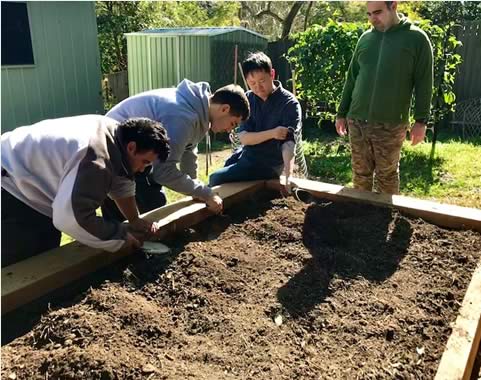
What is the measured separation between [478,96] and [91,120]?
10347 mm

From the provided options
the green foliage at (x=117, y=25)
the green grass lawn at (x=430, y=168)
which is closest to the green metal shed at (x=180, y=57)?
the green foliage at (x=117, y=25)

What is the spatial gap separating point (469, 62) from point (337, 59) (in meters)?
4.52

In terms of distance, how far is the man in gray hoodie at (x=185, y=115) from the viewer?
257 centimetres

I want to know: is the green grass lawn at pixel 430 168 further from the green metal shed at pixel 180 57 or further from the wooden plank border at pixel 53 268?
the wooden plank border at pixel 53 268

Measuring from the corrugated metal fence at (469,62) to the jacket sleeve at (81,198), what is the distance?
34.0ft

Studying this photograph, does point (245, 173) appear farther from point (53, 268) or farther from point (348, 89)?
point (53, 268)

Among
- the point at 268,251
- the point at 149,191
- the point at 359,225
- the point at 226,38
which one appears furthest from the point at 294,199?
the point at 226,38

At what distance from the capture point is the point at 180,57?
969cm

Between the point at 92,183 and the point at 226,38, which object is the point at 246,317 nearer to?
the point at 92,183

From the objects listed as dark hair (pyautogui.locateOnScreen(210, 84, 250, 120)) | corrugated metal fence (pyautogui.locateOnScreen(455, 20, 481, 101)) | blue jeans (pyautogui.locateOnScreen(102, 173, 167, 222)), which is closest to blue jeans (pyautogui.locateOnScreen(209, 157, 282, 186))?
blue jeans (pyautogui.locateOnScreen(102, 173, 167, 222))

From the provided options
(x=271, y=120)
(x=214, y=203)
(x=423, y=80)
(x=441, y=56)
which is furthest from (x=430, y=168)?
(x=214, y=203)

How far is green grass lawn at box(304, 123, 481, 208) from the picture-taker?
5477 millimetres

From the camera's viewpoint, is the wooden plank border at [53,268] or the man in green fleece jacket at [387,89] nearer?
the wooden plank border at [53,268]

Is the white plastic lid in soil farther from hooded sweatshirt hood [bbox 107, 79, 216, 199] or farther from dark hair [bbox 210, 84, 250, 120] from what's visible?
dark hair [bbox 210, 84, 250, 120]
